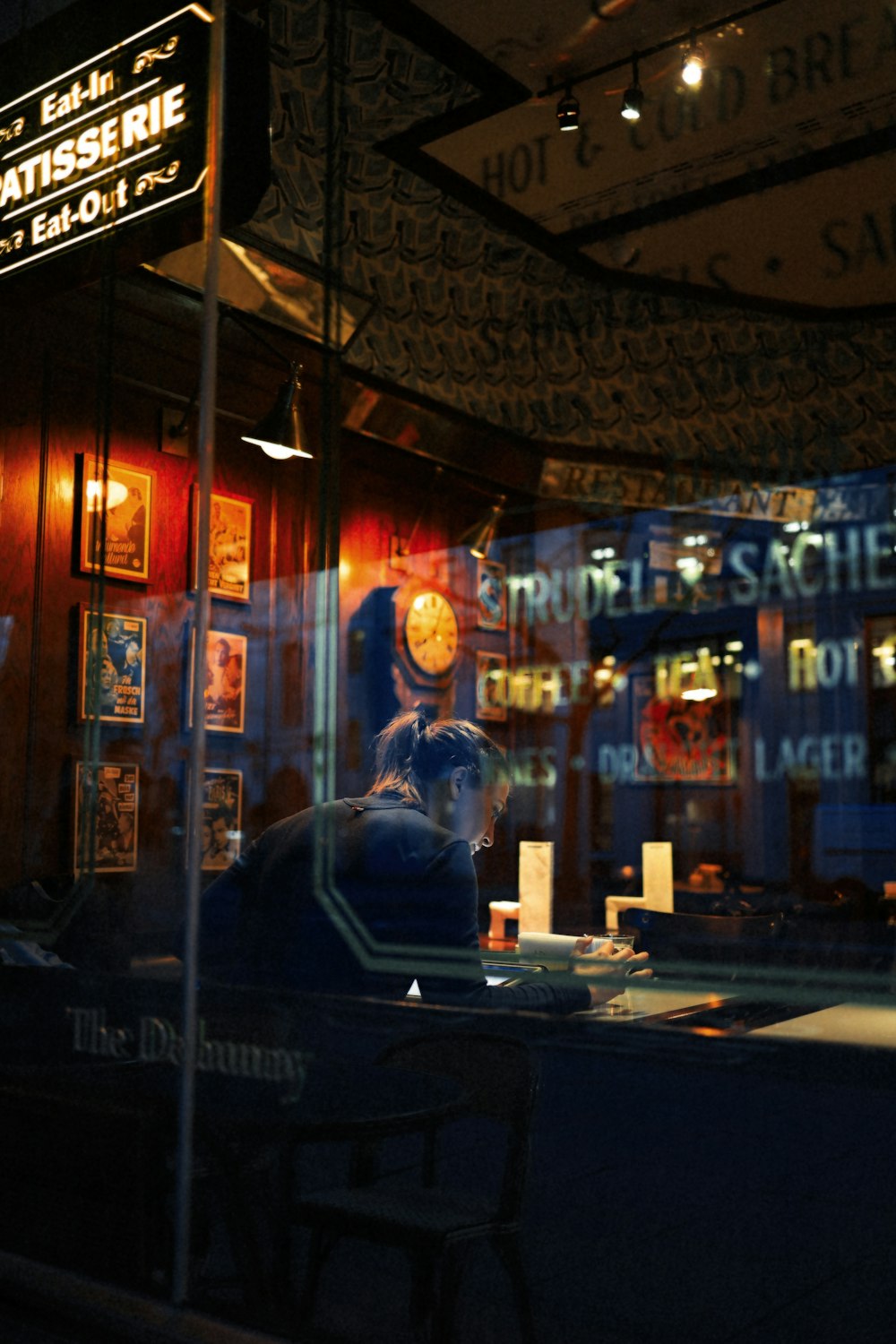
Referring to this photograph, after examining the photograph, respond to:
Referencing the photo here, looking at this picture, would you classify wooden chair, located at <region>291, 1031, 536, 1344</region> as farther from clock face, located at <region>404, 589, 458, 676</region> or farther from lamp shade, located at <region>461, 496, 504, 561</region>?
lamp shade, located at <region>461, 496, 504, 561</region>

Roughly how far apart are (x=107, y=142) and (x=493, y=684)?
162 cm

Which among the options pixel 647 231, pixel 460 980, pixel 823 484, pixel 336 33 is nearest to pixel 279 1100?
pixel 460 980

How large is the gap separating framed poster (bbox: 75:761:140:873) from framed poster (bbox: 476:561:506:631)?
104 cm

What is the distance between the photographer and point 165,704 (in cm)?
264

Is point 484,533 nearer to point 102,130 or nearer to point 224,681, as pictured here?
point 224,681

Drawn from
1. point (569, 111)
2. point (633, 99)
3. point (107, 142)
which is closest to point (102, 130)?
point (107, 142)

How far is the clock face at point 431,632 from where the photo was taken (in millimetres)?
3098

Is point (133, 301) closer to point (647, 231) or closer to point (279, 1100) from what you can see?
point (647, 231)

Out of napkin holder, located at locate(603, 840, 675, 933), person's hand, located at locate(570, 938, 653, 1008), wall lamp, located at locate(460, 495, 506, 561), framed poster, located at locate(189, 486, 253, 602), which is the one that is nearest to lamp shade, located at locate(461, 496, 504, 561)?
wall lamp, located at locate(460, 495, 506, 561)

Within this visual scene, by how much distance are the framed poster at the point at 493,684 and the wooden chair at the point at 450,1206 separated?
1295 millimetres

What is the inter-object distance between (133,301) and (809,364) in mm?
1606

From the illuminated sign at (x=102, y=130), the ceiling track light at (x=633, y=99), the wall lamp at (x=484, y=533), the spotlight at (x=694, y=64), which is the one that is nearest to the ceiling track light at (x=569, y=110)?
the ceiling track light at (x=633, y=99)

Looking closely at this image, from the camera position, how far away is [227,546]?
2.57 m

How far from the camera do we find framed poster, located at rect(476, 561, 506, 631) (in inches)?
123
